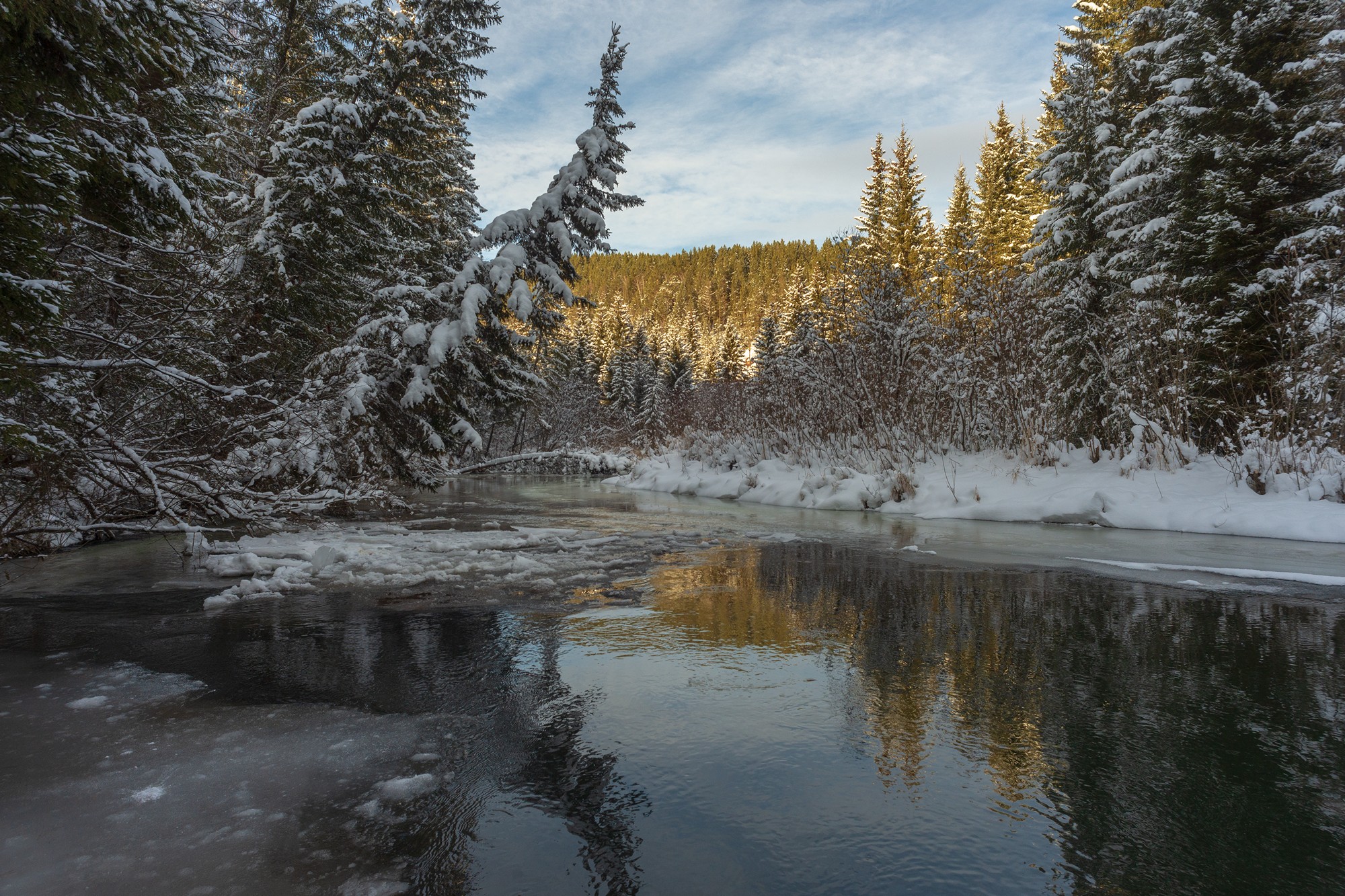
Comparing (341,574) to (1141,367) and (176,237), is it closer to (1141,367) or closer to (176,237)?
(176,237)

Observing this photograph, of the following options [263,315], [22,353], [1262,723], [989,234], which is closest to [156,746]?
[22,353]

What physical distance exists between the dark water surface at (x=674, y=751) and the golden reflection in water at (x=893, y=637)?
30mm

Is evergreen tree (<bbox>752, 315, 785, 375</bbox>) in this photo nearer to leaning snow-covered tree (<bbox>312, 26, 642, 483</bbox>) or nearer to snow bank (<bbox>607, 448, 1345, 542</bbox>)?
snow bank (<bbox>607, 448, 1345, 542</bbox>)

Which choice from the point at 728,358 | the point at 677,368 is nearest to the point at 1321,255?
the point at 728,358

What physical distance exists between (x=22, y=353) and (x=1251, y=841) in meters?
6.40

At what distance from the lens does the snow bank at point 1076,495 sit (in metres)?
10.3

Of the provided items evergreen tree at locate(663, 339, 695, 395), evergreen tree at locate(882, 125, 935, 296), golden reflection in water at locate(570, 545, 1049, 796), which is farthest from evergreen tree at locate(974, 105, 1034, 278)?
golden reflection in water at locate(570, 545, 1049, 796)

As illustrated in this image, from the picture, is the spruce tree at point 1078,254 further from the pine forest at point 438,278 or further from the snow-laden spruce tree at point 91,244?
the snow-laden spruce tree at point 91,244

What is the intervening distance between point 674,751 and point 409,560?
19.7 feet

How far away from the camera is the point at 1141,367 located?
13984 mm

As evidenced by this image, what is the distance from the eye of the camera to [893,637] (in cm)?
510

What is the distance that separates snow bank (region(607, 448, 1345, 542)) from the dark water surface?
582 centimetres

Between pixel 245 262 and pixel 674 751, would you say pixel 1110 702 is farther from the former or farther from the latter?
pixel 245 262

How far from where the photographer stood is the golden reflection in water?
3.23 m
